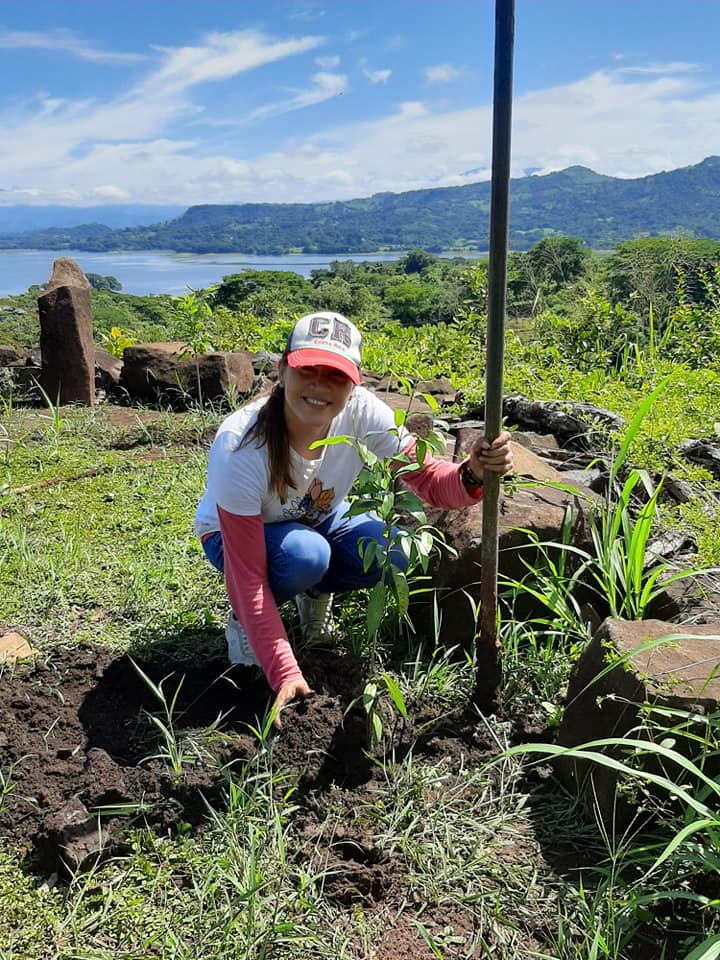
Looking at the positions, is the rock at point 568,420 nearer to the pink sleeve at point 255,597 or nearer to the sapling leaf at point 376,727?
the pink sleeve at point 255,597

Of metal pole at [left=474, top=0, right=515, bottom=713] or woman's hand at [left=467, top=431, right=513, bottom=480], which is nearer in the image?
metal pole at [left=474, top=0, right=515, bottom=713]

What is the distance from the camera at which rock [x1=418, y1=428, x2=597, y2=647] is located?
2.59 m

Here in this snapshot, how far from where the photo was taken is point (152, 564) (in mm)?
3217

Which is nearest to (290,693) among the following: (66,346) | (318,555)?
(318,555)

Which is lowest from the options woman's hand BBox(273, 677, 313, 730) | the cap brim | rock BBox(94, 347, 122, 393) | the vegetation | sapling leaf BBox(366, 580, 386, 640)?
the vegetation

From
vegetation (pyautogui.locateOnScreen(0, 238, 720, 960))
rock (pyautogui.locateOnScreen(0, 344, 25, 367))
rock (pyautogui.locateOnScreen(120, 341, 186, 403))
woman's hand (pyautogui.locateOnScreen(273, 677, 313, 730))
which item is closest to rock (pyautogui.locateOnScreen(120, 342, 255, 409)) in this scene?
rock (pyautogui.locateOnScreen(120, 341, 186, 403))

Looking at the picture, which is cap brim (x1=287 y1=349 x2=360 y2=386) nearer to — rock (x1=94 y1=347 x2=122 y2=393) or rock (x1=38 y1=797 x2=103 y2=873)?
rock (x1=38 y1=797 x2=103 y2=873)

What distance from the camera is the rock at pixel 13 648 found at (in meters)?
2.53

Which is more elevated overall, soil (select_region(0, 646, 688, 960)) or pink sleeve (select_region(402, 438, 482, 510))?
pink sleeve (select_region(402, 438, 482, 510))

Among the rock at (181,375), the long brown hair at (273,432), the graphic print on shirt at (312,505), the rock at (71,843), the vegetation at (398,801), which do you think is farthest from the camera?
the rock at (181,375)

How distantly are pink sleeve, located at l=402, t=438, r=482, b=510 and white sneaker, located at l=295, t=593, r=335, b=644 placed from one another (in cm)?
53

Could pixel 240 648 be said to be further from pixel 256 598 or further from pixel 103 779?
pixel 103 779

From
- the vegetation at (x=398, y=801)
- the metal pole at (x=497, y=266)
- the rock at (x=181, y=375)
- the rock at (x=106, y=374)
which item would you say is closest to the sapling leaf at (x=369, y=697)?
the vegetation at (x=398, y=801)

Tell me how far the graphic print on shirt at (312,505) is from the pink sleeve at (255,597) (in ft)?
→ 0.97
